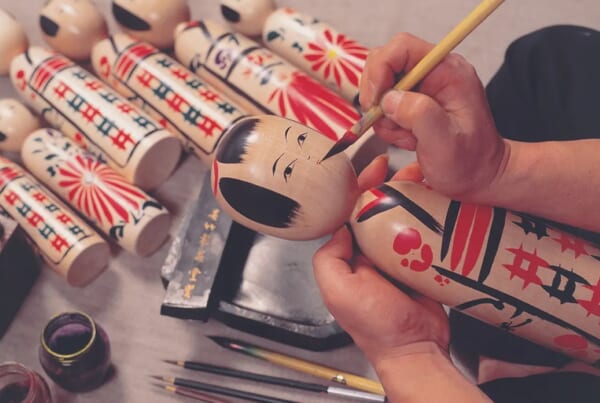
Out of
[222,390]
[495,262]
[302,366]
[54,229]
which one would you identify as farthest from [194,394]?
[495,262]

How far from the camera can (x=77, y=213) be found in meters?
0.91

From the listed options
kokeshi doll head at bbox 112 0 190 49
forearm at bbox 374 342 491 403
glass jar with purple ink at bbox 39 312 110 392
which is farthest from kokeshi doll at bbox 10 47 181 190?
forearm at bbox 374 342 491 403

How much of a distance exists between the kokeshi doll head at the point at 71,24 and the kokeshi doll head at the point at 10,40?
0.12 feet

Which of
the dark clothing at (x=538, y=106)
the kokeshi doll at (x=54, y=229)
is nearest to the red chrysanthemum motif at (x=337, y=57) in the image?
the dark clothing at (x=538, y=106)

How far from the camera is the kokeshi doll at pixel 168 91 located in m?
0.88

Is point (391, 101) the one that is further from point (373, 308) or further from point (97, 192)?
point (97, 192)

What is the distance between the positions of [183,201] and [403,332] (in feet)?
1.55

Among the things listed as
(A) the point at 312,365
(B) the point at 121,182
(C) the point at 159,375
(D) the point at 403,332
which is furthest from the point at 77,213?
(D) the point at 403,332

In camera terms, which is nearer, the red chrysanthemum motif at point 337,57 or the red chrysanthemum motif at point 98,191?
the red chrysanthemum motif at point 98,191

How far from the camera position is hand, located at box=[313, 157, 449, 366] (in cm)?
58

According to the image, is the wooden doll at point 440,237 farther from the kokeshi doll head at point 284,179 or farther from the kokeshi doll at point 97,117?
the kokeshi doll at point 97,117

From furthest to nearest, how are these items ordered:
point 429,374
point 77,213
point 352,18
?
point 352,18 → point 77,213 → point 429,374

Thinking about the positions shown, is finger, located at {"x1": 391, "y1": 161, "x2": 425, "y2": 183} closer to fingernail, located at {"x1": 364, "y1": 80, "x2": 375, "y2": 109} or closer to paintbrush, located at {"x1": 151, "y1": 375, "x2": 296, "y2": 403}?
fingernail, located at {"x1": 364, "y1": 80, "x2": 375, "y2": 109}

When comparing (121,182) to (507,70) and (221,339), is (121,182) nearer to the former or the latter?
(221,339)
